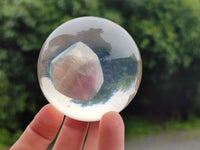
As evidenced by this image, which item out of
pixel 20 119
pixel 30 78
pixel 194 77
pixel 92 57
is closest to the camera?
pixel 92 57

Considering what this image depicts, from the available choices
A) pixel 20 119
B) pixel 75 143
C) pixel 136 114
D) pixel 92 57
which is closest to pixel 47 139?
pixel 75 143

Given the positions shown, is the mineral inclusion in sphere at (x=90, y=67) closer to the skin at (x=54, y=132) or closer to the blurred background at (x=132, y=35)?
the skin at (x=54, y=132)

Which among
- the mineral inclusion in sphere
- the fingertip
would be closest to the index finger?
the mineral inclusion in sphere

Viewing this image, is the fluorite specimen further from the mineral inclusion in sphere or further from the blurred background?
the blurred background

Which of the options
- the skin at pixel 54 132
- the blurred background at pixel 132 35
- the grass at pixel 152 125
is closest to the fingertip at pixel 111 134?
the skin at pixel 54 132

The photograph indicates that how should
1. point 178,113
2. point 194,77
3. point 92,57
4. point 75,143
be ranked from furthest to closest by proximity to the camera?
point 178,113, point 194,77, point 75,143, point 92,57

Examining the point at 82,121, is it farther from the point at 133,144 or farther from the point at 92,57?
the point at 133,144

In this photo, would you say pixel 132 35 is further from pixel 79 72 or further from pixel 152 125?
pixel 79 72
